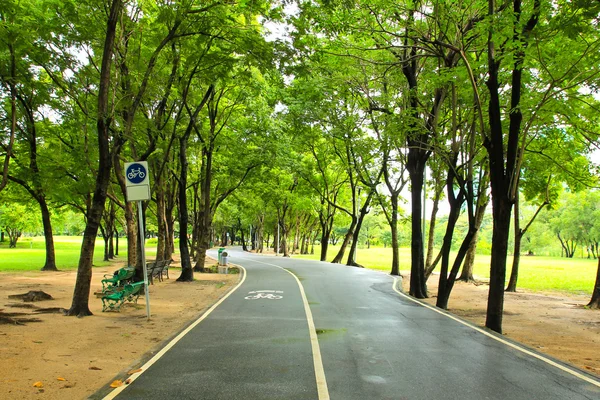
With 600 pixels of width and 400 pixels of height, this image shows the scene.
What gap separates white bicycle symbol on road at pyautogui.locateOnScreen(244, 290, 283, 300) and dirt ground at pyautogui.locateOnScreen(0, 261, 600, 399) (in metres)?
1.09

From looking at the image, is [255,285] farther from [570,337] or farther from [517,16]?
[517,16]

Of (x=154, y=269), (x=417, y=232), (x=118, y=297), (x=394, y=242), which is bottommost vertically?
(x=154, y=269)

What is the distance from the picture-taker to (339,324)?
29.5 feet

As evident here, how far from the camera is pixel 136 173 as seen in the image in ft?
31.4

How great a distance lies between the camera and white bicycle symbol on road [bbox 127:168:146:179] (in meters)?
9.54

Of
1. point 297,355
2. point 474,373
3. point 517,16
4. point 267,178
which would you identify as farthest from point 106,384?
point 267,178

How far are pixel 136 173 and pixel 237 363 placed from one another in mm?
5281

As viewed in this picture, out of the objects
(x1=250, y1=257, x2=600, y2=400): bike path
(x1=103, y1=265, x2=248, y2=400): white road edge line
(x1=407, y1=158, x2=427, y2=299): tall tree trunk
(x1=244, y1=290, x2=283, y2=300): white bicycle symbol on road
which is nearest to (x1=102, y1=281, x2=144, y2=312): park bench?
(x1=103, y1=265, x2=248, y2=400): white road edge line

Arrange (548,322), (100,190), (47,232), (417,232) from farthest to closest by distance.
A: (47,232)
(417,232)
(548,322)
(100,190)

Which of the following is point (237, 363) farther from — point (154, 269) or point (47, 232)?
point (47, 232)

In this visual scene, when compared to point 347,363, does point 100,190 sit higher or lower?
higher

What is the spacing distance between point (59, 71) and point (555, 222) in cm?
7787

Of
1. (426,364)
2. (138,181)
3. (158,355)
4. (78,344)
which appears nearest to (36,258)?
(138,181)

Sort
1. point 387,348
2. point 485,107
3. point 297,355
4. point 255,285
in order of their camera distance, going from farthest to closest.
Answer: point 255,285
point 485,107
point 387,348
point 297,355
